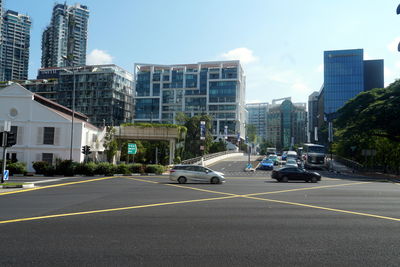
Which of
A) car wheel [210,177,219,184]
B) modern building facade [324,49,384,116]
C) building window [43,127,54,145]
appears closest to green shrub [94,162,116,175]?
building window [43,127,54,145]

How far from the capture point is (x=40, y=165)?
34.6 meters

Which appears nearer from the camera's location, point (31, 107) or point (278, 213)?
point (278, 213)

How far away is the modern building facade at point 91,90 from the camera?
114250mm

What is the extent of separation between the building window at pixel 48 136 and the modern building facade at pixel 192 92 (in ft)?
252

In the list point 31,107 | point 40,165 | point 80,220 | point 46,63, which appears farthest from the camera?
point 46,63

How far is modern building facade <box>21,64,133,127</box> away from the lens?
375 ft

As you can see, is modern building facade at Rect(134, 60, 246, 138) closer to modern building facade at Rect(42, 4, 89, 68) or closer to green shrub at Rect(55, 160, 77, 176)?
modern building facade at Rect(42, 4, 89, 68)

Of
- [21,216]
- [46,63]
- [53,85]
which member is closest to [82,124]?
[21,216]

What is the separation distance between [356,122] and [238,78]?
7017 cm

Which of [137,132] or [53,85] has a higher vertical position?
[53,85]

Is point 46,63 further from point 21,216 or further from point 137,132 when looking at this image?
point 21,216

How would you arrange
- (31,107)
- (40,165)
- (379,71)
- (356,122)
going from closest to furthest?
(40,165) < (31,107) < (356,122) < (379,71)

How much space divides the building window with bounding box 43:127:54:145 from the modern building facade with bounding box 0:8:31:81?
136m

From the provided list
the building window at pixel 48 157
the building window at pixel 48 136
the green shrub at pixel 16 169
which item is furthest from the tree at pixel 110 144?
the green shrub at pixel 16 169
